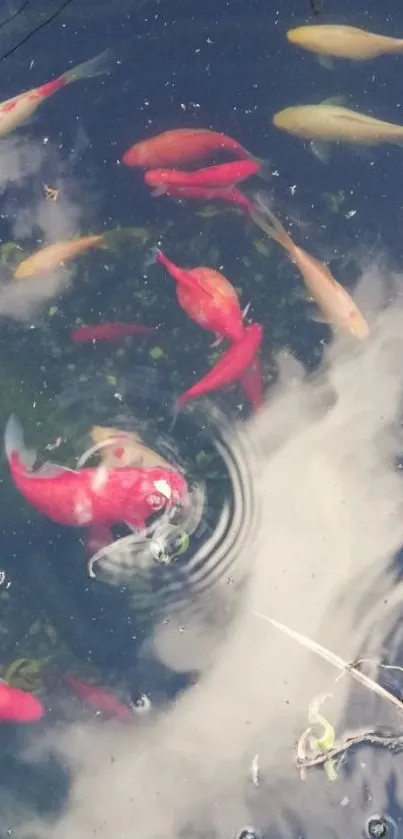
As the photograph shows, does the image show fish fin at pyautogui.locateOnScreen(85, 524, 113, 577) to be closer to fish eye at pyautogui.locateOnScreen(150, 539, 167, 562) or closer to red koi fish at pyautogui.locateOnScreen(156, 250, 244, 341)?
fish eye at pyautogui.locateOnScreen(150, 539, 167, 562)

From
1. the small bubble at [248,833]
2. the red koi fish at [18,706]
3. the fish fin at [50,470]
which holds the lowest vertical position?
the small bubble at [248,833]

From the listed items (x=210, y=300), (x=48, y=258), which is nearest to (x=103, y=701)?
(x=210, y=300)

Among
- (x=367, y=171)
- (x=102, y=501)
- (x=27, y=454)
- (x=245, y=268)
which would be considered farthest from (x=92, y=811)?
(x=367, y=171)

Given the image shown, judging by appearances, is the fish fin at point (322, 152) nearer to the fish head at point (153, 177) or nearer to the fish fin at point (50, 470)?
the fish head at point (153, 177)

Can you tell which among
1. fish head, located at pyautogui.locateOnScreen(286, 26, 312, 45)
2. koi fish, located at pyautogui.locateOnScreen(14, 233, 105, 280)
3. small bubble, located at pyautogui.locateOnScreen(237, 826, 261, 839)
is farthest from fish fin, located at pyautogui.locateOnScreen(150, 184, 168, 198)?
small bubble, located at pyautogui.locateOnScreen(237, 826, 261, 839)

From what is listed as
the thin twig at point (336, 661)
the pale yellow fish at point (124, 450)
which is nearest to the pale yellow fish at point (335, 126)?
the pale yellow fish at point (124, 450)

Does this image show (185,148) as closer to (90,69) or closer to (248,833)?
(90,69)

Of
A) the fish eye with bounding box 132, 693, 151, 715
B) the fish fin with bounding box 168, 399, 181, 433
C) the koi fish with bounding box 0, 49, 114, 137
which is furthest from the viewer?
the koi fish with bounding box 0, 49, 114, 137

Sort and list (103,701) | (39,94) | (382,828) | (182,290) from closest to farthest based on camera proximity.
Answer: (382,828), (103,701), (182,290), (39,94)
